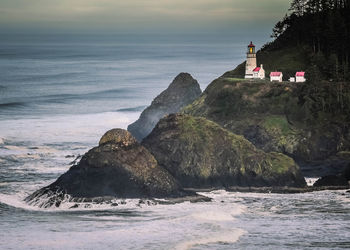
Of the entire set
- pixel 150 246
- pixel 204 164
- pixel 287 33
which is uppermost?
pixel 287 33

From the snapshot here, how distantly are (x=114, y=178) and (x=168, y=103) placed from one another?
43.3m

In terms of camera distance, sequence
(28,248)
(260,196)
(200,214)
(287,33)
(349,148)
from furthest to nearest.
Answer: (287,33) < (349,148) < (260,196) < (200,214) < (28,248)

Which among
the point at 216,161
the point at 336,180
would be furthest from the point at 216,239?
the point at 336,180

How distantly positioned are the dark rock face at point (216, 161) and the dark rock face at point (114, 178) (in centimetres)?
371

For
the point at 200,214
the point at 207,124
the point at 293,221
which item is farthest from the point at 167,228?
the point at 207,124

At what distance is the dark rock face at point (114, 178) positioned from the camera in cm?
6625

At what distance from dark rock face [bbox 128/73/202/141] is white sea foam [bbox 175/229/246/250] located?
47.0 meters

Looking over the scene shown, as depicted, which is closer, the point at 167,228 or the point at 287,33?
the point at 167,228

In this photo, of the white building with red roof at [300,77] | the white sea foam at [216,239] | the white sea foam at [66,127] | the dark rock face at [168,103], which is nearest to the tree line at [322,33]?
the white building with red roof at [300,77]

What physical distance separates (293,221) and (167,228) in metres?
10.2

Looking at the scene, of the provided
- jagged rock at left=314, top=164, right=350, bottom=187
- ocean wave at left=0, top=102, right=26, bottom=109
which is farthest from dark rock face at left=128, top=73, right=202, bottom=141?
ocean wave at left=0, top=102, right=26, bottom=109

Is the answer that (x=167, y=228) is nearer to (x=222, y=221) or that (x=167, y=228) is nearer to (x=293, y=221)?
(x=222, y=221)

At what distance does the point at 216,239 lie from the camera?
56938 mm

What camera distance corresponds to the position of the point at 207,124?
76375 millimetres
